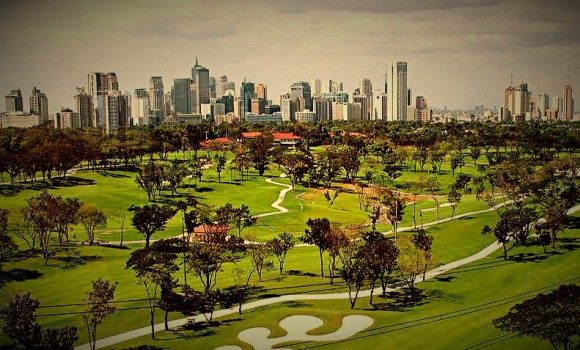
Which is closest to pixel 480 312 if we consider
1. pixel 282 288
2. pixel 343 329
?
pixel 343 329

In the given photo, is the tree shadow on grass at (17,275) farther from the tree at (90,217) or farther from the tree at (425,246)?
the tree at (425,246)

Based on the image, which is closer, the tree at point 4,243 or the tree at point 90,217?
the tree at point 4,243

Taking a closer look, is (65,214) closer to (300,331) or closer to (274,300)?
(274,300)

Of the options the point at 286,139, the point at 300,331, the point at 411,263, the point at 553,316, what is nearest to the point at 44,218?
the point at 300,331

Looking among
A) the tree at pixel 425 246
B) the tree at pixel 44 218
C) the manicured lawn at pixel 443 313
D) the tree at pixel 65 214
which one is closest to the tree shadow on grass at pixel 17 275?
the tree at pixel 44 218

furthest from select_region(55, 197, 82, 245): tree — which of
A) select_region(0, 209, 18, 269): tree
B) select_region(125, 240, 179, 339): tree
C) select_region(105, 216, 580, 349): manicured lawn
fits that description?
select_region(105, 216, 580, 349): manicured lawn

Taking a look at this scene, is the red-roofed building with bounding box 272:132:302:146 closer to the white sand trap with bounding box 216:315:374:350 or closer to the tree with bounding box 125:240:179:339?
the tree with bounding box 125:240:179:339
